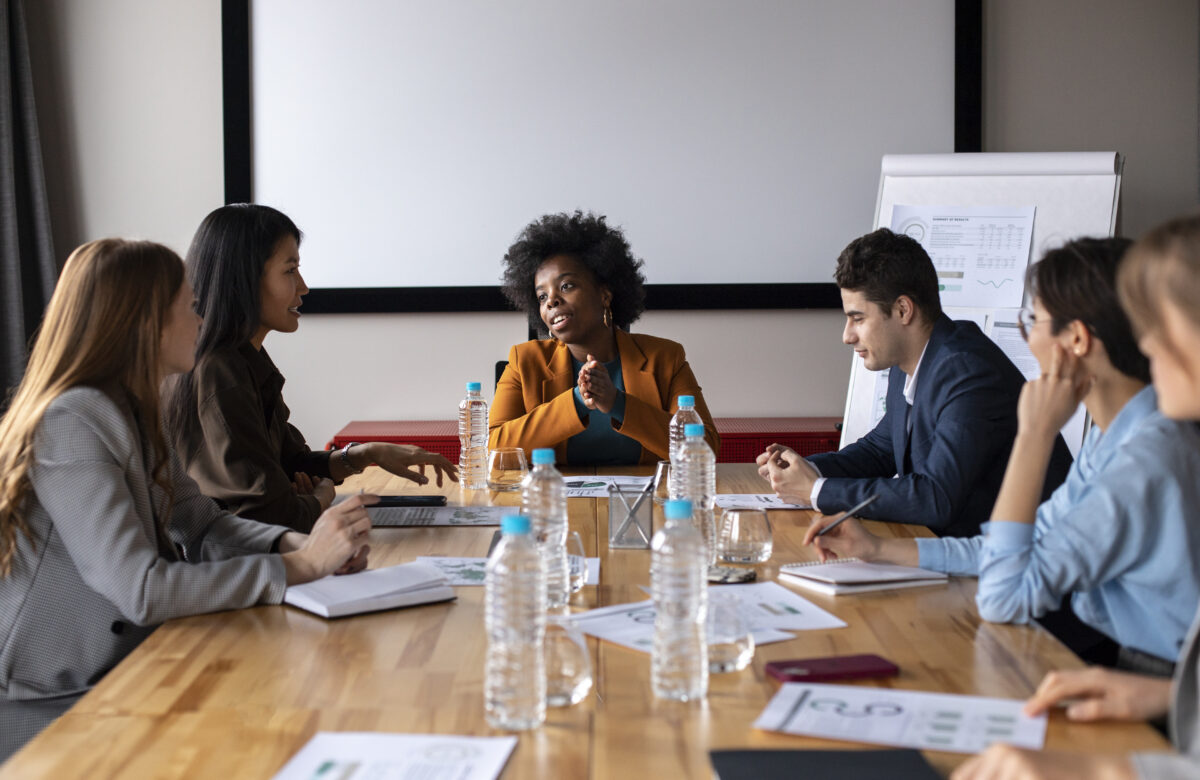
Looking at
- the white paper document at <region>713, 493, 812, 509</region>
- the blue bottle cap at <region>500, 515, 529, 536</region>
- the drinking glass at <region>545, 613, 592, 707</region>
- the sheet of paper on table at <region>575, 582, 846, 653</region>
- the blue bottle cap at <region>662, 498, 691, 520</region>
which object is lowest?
the white paper document at <region>713, 493, 812, 509</region>

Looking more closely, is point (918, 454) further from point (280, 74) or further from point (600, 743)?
point (280, 74)

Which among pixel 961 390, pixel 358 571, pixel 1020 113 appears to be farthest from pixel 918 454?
pixel 1020 113

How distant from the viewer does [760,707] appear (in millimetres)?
1225

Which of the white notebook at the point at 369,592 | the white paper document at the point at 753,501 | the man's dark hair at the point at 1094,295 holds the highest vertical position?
the man's dark hair at the point at 1094,295

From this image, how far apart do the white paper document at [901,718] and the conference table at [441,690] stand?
2cm

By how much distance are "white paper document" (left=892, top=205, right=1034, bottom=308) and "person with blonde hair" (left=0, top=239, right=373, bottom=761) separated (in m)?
2.96

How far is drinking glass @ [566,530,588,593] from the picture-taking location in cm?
165

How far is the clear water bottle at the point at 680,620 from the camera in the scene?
1.25 m

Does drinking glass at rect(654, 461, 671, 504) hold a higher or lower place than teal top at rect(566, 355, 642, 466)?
higher

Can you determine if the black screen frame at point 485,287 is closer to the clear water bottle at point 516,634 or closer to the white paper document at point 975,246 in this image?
the white paper document at point 975,246

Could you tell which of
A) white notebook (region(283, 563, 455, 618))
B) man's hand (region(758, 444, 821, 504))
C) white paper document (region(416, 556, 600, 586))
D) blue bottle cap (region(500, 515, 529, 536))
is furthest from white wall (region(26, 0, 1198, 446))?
blue bottle cap (region(500, 515, 529, 536))

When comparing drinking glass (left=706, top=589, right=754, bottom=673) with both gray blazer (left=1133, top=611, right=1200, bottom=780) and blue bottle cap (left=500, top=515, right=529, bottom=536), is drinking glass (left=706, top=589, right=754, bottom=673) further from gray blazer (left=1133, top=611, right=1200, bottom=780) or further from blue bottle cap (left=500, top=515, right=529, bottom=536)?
gray blazer (left=1133, top=611, right=1200, bottom=780)

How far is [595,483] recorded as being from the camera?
8.93 ft

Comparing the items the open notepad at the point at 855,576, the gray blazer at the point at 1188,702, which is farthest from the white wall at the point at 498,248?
the gray blazer at the point at 1188,702
